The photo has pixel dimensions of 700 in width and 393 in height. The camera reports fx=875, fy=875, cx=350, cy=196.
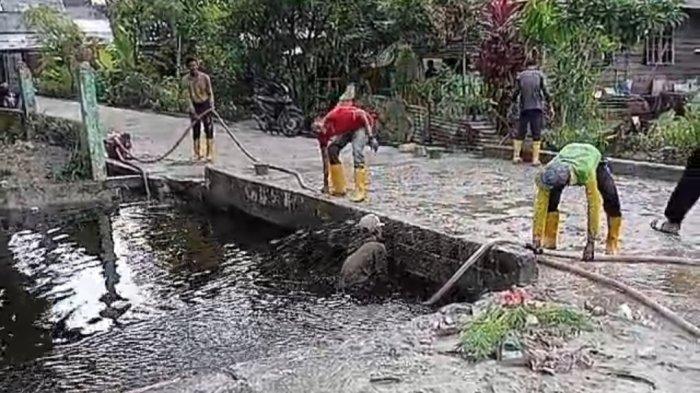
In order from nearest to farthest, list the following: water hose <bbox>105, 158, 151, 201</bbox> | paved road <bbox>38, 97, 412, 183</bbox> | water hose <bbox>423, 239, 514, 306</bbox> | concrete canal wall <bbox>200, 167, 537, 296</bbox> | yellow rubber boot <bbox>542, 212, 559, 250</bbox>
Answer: water hose <bbox>423, 239, 514, 306</bbox>
concrete canal wall <bbox>200, 167, 537, 296</bbox>
yellow rubber boot <bbox>542, 212, 559, 250</bbox>
water hose <bbox>105, 158, 151, 201</bbox>
paved road <bbox>38, 97, 412, 183</bbox>

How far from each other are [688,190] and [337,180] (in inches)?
179

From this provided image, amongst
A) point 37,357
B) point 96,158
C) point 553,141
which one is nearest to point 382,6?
point 553,141

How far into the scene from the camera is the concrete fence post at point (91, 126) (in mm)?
14703

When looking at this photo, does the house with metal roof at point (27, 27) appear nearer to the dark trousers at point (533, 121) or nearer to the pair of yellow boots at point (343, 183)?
the pair of yellow boots at point (343, 183)

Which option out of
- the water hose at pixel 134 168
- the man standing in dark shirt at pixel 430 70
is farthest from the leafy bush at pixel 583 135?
the water hose at pixel 134 168

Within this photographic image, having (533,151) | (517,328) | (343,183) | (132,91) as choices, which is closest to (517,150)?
(533,151)

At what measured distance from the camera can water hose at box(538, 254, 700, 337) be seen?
6.20 meters

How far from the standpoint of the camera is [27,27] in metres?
21.5

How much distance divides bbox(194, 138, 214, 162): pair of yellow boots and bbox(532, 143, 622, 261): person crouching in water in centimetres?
920

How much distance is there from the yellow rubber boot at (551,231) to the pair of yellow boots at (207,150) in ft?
29.8

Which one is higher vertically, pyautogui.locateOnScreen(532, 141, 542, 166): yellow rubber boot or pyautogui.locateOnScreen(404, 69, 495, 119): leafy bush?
pyautogui.locateOnScreen(404, 69, 495, 119): leafy bush

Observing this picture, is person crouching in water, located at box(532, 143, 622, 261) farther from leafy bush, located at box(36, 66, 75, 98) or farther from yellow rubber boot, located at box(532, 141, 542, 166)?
leafy bush, located at box(36, 66, 75, 98)

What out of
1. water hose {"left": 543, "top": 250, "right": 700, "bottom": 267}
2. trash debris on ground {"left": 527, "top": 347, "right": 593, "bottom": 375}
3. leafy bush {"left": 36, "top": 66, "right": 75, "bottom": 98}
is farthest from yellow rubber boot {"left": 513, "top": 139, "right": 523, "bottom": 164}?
leafy bush {"left": 36, "top": 66, "right": 75, "bottom": 98}

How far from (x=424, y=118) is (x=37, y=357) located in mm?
10690
